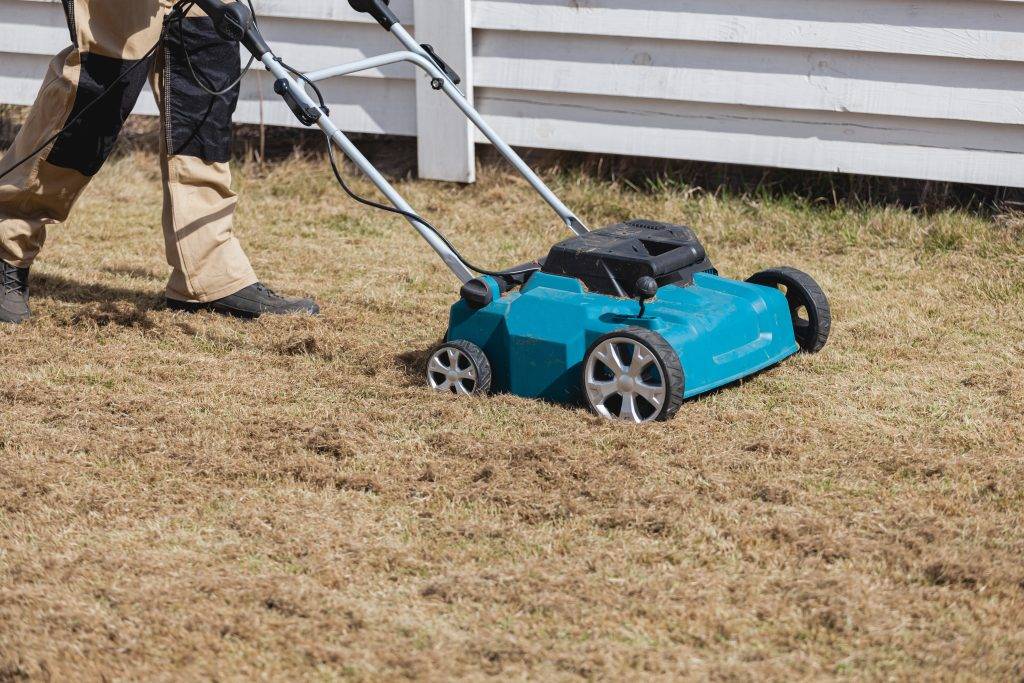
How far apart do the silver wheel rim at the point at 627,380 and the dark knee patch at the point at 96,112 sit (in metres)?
1.60

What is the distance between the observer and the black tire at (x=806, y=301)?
3541mm

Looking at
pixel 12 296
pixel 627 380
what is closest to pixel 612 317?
pixel 627 380

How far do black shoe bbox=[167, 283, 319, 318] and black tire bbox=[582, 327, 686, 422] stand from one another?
4.06 ft

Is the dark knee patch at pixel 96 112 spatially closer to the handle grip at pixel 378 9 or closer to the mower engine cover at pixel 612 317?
the handle grip at pixel 378 9

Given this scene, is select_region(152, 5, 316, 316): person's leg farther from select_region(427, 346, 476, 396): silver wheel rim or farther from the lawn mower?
select_region(427, 346, 476, 396): silver wheel rim

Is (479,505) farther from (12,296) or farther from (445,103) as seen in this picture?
(445,103)

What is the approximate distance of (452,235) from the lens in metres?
4.96

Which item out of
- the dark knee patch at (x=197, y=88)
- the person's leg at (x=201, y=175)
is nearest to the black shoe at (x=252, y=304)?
the person's leg at (x=201, y=175)

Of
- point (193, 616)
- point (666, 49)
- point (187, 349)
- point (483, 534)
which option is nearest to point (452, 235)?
point (666, 49)

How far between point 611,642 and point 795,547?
49 cm

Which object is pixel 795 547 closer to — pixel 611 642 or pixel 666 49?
pixel 611 642

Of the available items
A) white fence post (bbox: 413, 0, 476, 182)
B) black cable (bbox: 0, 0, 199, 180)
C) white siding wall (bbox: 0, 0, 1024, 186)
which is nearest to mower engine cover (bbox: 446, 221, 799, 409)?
black cable (bbox: 0, 0, 199, 180)

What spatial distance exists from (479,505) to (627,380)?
540 millimetres

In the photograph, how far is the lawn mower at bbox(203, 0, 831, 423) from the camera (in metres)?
3.08
